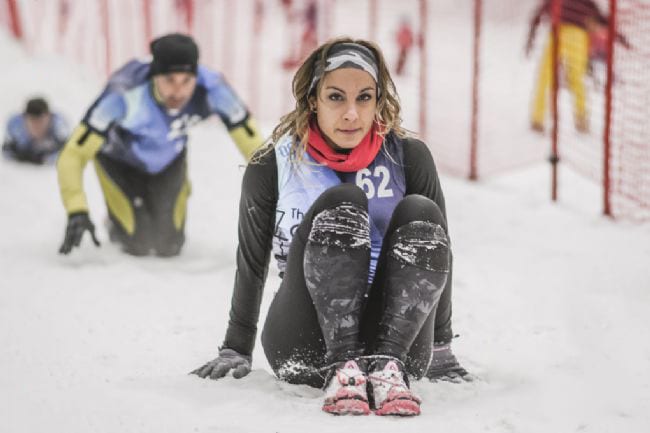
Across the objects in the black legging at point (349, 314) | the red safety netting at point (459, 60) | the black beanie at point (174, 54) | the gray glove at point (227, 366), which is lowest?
the red safety netting at point (459, 60)

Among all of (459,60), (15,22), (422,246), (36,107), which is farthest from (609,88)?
(15,22)

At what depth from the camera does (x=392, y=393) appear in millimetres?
2744

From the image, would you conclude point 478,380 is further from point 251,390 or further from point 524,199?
point 524,199

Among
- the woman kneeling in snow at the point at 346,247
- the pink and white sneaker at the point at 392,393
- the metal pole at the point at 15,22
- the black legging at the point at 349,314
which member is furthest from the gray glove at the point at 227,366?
the metal pole at the point at 15,22

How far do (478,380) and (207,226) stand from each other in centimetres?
349

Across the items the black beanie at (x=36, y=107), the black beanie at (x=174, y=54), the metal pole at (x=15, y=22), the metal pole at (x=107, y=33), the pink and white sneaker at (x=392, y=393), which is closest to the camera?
the pink and white sneaker at (x=392, y=393)

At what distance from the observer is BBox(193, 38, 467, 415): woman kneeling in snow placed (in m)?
2.77

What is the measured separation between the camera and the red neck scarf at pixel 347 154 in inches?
118

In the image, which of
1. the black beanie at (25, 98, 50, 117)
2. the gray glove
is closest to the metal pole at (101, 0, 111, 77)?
the black beanie at (25, 98, 50, 117)

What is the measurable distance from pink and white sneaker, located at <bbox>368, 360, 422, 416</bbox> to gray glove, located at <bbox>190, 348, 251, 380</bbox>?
54 cm

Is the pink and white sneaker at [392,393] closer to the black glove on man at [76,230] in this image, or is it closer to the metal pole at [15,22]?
the black glove on man at [76,230]

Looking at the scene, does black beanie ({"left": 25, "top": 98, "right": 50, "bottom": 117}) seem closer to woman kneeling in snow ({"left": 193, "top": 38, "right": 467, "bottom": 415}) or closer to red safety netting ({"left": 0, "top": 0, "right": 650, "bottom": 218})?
red safety netting ({"left": 0, "top": 0, "right": 650, "bottom": 218})

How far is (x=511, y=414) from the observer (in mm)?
2891

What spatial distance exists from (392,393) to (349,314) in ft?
0.86
